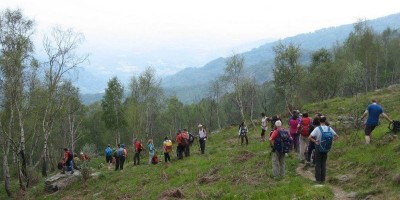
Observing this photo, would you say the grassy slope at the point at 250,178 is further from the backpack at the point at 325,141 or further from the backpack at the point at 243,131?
the backpack at the point at 243,131

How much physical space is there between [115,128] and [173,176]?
51114mm

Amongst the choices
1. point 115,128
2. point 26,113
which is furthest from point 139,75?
point 26,113

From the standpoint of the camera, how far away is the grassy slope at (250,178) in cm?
1365

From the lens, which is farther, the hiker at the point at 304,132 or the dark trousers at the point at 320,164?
the hiker at the point at 304,132

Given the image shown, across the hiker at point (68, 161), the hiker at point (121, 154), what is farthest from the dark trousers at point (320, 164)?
the hiker at point (68, 161)

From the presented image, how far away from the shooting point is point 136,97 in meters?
78.7

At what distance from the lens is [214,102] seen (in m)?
101

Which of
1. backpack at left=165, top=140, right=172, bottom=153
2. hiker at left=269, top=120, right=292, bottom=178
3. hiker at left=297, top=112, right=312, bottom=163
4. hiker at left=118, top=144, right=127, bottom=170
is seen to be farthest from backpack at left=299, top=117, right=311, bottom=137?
hiker at left=118, top=144, right=127, bottom=170

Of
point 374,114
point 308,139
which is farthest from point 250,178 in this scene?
point 374,114

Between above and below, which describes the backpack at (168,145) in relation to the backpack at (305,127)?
below

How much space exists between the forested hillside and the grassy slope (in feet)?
0.83

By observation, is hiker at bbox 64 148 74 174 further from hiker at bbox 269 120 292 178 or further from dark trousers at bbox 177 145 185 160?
hiker at bbox 269 120 292 178

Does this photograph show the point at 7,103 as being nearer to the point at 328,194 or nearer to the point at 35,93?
the point at 35,93

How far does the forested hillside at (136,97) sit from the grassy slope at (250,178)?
9.9 inches
